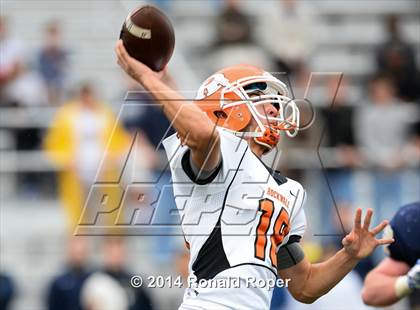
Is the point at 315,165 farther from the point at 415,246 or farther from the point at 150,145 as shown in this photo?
the point at 415,246

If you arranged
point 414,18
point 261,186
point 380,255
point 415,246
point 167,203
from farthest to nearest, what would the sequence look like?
point 414,18
point 380,255
point 167,203
point 415,246
point 261,186

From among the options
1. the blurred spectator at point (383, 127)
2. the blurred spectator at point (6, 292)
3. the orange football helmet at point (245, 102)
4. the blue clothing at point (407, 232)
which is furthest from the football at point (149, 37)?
the blurred spectator at point (383, 127)

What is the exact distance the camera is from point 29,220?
986cm

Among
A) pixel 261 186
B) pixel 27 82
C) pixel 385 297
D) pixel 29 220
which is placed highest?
pixel 261 186

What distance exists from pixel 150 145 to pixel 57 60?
1803 millimetres

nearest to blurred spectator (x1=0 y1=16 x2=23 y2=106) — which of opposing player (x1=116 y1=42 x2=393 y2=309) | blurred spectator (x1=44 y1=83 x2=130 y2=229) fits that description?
blurred spectator (x1=44 y1=83 x2=130 y2=229)

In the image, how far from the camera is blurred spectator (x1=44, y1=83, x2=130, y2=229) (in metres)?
9.08

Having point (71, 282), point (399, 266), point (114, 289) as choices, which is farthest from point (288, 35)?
point (399, 266)

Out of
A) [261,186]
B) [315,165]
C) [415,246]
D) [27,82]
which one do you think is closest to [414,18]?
[315,165]

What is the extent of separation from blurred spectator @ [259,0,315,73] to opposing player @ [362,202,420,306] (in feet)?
16.9

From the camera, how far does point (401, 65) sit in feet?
33.8

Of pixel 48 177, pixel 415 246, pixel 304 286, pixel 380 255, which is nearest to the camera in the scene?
pixel 304 286

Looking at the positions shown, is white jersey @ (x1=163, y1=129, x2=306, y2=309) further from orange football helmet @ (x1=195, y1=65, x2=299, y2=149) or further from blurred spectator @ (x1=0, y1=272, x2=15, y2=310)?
blurred spectator @ (x1=0, y1=272, x2=15, y2=310)

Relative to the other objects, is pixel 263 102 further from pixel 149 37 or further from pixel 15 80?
pixel 15 80
